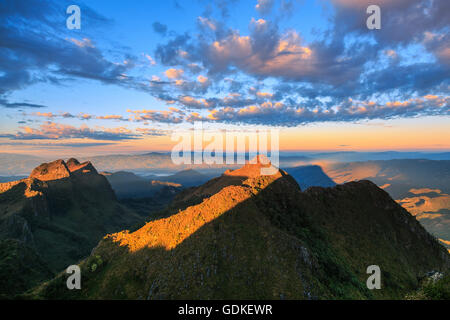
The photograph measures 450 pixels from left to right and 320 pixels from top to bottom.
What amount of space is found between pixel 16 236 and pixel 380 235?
152 meters

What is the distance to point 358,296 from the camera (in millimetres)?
32812

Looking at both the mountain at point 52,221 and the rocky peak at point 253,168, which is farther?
the rocky peak at point 253,168

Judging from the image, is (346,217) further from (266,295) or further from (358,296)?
(266,295)

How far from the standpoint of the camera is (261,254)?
3192 centimetres

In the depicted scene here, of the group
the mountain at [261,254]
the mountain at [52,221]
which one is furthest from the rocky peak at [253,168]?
the mountain at [52,221]

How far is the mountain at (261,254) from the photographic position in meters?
30.1

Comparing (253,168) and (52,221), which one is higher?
(253,168)
